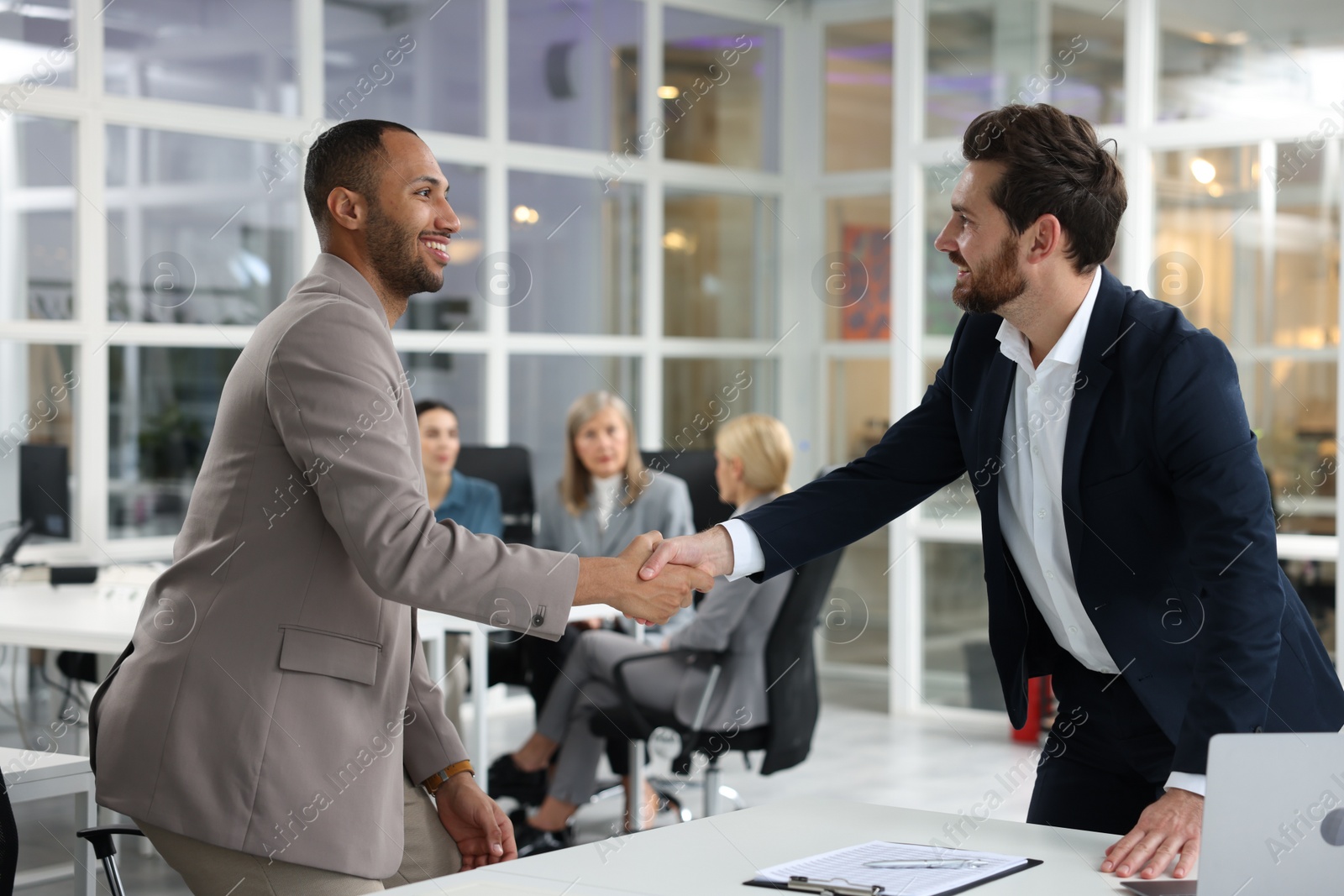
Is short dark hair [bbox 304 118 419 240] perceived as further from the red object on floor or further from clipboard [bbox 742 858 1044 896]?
the red object on floor

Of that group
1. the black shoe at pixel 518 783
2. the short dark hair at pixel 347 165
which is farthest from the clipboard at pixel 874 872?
the black shoe at pixel 518 783

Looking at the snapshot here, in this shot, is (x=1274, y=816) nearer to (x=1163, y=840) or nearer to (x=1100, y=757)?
(x=1163, y=840)

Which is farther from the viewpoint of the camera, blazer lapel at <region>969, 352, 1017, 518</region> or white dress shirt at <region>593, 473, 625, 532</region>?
white dress shirt at <region>593, 473, 625, 532</region>

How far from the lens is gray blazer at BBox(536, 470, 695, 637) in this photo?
194 inches

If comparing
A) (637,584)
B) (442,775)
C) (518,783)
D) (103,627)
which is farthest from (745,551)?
(518,783)

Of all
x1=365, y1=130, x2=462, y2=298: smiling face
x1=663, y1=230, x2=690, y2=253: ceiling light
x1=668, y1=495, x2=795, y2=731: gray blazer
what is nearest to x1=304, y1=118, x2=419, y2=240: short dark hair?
x1=365, y1=130, x2=462, y2=298: smiling face

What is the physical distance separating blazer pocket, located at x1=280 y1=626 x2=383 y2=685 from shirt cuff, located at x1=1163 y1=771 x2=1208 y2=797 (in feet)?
3.18

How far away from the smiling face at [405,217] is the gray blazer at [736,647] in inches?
80.6

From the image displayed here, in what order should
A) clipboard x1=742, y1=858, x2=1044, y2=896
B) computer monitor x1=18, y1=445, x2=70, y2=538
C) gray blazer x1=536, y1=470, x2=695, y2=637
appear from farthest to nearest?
computer monitor x1=18, y1=445, x2=70, y2=538, gray blazer x1=536, y1=470, x2=695, y2=637, clipboard x1=742, y1=858, x2=1044, y2=896

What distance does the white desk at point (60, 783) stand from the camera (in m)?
2.27

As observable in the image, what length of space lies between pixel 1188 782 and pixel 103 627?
2.80m

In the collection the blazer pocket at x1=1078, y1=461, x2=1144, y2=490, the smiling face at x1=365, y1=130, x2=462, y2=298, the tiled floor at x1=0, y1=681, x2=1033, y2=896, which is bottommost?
the tiled floor at x1=0, y1=681, x2=1033, y2=896

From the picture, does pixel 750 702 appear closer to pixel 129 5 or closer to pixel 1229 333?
pixel 1229 333

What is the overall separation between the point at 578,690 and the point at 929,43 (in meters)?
3.58
